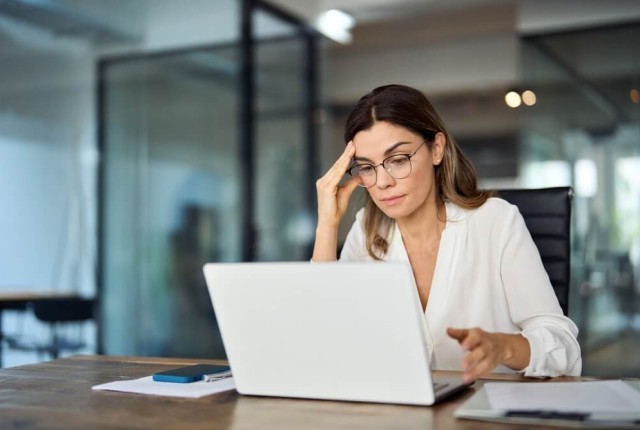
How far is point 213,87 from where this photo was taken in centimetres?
506

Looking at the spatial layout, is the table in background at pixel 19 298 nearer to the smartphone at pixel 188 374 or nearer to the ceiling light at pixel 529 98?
the smartphone at pixel 188 374

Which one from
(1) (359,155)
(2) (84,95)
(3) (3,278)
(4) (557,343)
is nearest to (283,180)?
(2) (84,95)

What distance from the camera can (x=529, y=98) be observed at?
5160mm

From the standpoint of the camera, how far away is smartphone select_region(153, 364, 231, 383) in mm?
1472

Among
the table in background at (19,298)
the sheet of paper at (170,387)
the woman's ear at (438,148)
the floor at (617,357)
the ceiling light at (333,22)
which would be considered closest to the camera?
the sheet of paper at (170,387)

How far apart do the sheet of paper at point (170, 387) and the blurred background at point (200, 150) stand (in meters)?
2.31

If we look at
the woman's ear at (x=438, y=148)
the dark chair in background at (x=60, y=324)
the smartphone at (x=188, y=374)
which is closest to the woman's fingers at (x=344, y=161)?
the woman's ear at (x=438, y=148)

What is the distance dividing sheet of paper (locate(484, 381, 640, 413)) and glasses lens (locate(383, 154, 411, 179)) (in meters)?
0.74

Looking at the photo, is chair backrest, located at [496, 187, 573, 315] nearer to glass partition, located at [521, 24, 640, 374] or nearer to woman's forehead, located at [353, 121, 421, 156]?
woman's forehead, located at [353, 121, 421, 156]

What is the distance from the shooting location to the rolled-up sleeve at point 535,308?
4.88ft

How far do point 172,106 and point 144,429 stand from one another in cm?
385

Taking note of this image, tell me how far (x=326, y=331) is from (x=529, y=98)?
169 inches

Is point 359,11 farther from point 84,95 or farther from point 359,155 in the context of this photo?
point 359,155

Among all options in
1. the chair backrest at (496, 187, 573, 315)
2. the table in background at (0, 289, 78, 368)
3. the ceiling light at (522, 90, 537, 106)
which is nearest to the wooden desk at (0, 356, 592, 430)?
the chair backrest at (496, 187, 573, 315)
